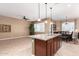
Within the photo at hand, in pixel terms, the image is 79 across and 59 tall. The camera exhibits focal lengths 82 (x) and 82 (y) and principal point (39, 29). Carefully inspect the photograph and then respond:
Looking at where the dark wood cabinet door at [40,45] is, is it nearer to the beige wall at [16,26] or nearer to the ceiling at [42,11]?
the beige wall at [16,26]

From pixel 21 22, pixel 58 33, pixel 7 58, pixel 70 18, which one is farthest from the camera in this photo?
pixel 58 33

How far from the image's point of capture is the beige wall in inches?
55.2

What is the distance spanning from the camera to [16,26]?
158 cm

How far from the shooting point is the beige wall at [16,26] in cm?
140

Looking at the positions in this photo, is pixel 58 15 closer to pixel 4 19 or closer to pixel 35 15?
pixel 35 15

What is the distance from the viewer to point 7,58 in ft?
4.06

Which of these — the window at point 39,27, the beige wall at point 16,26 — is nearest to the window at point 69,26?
the window at point 39,27

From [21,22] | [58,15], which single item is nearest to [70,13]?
[58,15]

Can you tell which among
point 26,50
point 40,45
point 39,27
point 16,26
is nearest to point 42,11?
point 39,27

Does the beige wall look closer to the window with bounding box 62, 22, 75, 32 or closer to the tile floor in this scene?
the tile floor

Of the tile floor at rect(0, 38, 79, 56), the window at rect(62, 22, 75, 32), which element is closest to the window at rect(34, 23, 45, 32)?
the tile floor at rect(0, 38, 79, 56)

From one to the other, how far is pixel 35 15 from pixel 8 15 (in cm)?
55

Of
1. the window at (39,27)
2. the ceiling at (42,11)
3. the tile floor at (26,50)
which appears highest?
the ceiling at (42,11)

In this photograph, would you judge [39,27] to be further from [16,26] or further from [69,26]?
[69,26]
